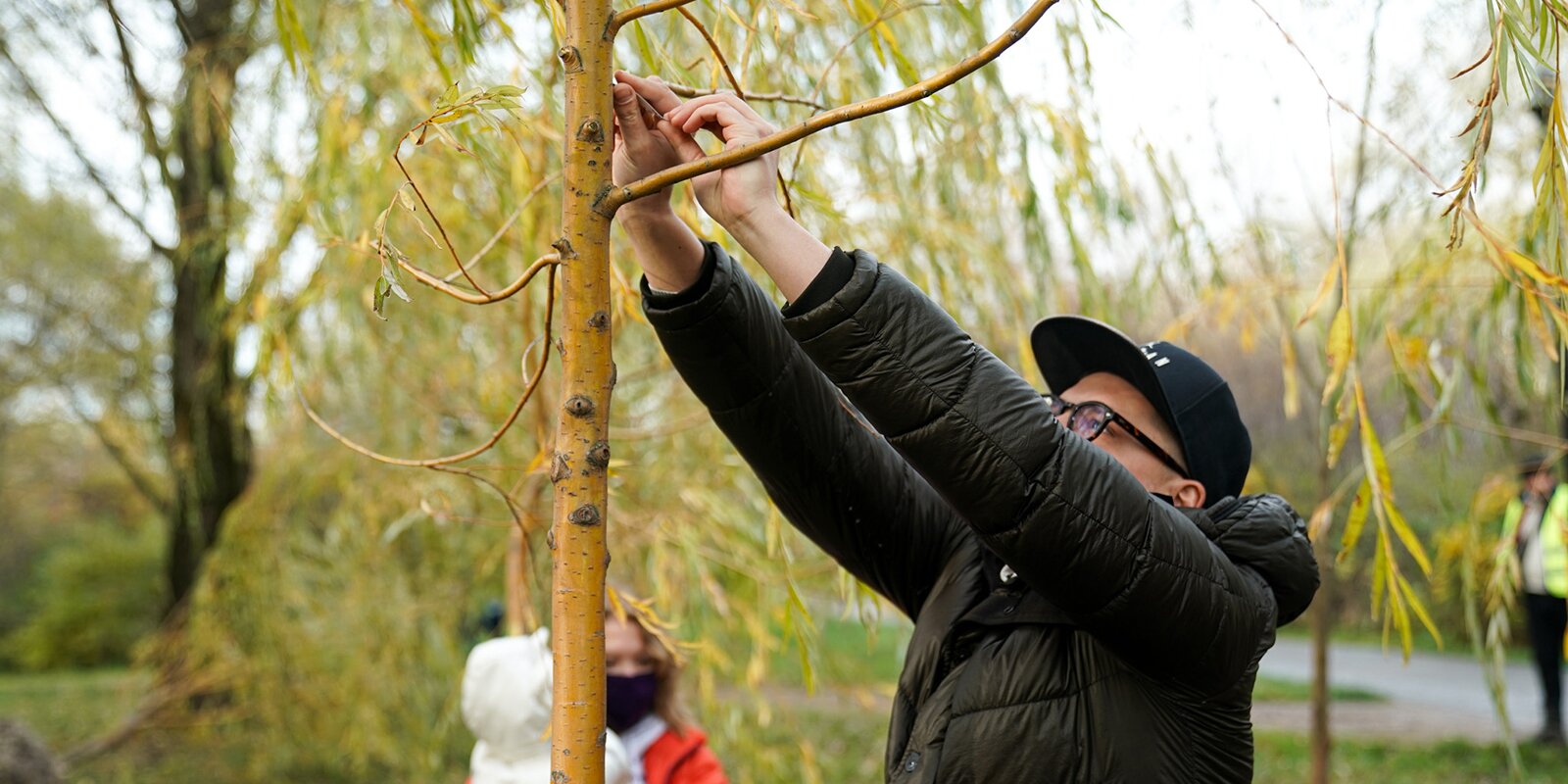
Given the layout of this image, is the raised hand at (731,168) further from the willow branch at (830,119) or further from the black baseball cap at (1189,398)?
the black baseball cap at (1189,398)

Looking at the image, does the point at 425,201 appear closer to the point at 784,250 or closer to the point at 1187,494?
the point at 784,250

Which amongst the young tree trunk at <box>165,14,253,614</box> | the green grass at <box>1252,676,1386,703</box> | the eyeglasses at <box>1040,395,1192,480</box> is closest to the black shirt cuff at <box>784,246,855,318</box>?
the eyeglasses at <box>1040,395,1192,480</box>

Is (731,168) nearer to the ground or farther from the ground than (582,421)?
farther from the ground

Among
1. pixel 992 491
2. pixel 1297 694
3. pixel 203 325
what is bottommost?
pixel 1297 694

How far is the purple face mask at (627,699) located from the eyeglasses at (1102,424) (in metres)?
1.40

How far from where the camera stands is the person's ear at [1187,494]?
1.47m

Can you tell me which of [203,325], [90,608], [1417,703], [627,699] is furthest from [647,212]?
[90,608]

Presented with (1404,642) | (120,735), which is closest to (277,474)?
(120,735)

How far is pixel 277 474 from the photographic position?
467 cm

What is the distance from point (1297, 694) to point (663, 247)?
8621mm

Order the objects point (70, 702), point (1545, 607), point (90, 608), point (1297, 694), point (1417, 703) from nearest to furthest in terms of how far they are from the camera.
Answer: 1. point (1545, 607)
2. point (1417, 703)
3. point (1297, 694)
4. point (70, 702)
5. point (90, 608)

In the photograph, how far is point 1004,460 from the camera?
1103mm

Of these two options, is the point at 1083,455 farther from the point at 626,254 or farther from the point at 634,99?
the point at 626,254

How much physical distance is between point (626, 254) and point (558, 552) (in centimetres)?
115
